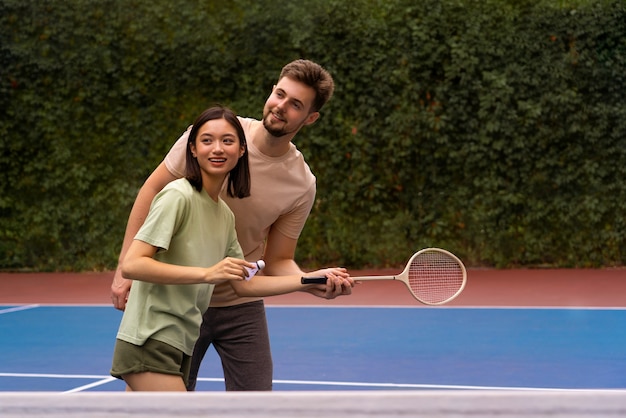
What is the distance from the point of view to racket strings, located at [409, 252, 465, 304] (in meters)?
3.86

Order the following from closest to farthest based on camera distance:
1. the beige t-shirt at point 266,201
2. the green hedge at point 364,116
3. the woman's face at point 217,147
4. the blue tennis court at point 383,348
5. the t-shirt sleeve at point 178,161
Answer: the woman's face at point 217,147, the t-shirt sleeve at point 178,161, the beige t-shirt at point 266,201, the blue tennis court at point 383,348, the green hedge at point 364,116

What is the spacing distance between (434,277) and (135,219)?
1117mm

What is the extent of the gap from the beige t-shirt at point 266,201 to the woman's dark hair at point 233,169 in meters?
0.21

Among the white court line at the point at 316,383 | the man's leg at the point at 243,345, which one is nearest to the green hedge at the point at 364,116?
the white court line at the point at 316,383

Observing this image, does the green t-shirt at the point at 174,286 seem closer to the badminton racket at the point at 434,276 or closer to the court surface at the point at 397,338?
the badminton racket at the point at 434,276

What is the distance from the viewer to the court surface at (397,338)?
6.34 metres

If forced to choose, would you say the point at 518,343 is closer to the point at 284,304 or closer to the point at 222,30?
the point at 284,304

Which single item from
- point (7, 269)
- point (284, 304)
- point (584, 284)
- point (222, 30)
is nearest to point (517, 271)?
point (584, 284)

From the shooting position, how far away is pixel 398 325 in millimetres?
8484

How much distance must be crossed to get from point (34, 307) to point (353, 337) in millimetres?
3553

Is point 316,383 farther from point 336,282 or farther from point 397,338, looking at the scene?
point 336,282

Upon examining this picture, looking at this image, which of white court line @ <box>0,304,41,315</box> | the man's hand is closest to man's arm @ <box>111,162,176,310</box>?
the man's hand

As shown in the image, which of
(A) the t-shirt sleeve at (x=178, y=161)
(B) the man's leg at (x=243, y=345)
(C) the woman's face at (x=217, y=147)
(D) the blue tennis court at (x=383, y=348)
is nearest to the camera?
(C) the woman's face at (x=217, y=147)

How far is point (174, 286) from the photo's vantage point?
317cm
